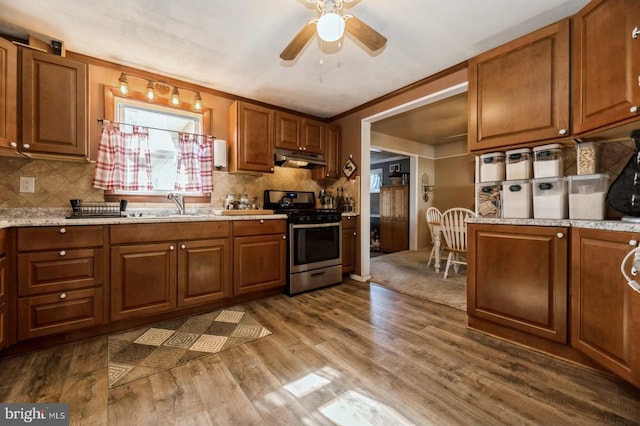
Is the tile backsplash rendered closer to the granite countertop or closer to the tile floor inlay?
the tile floor inlay

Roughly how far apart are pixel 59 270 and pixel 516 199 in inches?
134

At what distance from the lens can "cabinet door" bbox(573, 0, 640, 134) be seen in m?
1.37

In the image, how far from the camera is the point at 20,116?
1.92 meters

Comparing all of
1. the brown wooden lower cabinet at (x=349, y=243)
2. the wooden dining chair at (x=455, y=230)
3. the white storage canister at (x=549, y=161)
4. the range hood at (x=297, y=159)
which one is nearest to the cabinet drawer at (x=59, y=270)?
the range hood at (x=297, y=159)

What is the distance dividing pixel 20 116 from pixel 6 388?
181 cm

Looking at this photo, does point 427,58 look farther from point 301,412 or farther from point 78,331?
point 78,331

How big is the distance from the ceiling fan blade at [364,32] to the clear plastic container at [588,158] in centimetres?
151

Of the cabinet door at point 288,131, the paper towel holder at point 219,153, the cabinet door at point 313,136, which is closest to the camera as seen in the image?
the paper towel holder at point 219,153

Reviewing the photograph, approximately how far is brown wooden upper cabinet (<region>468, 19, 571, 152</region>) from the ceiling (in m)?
0.24

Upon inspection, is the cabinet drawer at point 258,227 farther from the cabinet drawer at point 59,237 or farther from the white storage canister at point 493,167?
the white storage canister at point 493,167

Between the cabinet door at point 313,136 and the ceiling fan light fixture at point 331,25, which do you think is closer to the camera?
the ceiling fan light fixture at point 331,25

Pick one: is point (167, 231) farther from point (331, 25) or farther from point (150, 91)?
point (331, 25)

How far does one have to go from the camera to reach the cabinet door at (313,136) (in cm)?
355

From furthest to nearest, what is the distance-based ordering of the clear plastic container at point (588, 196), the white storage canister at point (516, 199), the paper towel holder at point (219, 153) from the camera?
the paper towel holder at point (219, 153)
the white storage canister at point (516, 199)
the clear plastic container at point (588, 196)
